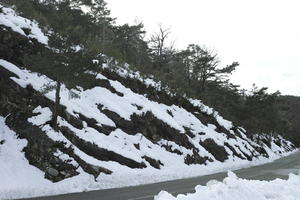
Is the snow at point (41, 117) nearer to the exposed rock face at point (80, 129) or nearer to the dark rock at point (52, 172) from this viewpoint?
the exposed rock face at point (80, 129)

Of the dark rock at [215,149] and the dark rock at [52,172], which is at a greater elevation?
the dark rock at [215,149]

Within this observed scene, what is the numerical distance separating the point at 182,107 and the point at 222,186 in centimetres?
2676

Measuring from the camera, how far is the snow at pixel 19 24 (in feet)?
71.6

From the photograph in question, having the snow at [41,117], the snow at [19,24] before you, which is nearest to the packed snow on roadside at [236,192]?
the snow at [41,117]

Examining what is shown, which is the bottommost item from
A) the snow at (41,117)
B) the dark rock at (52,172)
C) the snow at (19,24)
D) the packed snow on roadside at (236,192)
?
the dark rock at (52,172)

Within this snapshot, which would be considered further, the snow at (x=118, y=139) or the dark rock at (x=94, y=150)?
the dark rock at (x=94, y=150)

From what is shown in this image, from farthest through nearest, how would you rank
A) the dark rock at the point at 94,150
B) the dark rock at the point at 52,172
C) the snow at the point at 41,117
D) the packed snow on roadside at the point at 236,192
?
the dark rock at the point at 94,150
the snow at the point at 41,117
the dark rock at the point at 52,172
the packed snow on roadside at the point at 236,192

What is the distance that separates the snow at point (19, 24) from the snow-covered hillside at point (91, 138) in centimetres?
8

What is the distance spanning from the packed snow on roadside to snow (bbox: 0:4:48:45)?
53.7ft

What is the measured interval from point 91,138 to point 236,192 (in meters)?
10.8

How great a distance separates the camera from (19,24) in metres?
23.1

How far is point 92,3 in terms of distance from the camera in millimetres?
49344

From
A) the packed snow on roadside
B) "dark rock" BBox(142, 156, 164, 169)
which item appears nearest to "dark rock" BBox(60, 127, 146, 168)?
"dark rock" BBox(142, 156, 164, 169)

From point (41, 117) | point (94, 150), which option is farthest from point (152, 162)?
point (41, 117)
